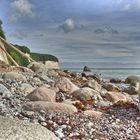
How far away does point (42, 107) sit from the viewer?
11836mm

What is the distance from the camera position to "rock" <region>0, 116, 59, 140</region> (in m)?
6.87

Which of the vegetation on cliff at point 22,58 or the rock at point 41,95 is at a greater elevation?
the vegetation on cliff at point 22,58

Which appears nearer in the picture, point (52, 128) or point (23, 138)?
point (23, 138)

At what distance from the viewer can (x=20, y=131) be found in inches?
278

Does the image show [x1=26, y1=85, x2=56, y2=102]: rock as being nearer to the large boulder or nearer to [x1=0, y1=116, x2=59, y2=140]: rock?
the large boulder

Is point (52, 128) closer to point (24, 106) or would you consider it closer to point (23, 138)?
point (24, 106)

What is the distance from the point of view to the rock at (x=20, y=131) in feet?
22.5

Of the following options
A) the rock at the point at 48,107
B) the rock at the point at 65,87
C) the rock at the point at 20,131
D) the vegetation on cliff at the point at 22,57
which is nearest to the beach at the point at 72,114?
the rock at the point at 48,107

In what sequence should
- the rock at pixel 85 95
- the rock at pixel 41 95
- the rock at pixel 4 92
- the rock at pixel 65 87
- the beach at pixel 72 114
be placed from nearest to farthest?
the beach at pixel 72 114, the rock at pixel 41 95, the rock at pixel 4 92, the rock at pixel 85 95, the rock at pixel 65 87

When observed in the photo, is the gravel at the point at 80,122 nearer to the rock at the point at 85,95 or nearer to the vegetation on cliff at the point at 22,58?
the rock at the point at 85,95

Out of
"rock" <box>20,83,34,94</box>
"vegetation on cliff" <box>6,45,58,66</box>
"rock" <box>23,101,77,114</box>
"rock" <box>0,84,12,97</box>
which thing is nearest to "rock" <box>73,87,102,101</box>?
"rock" <box>20,83,34,94</box>

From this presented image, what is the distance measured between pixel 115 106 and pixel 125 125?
260cm

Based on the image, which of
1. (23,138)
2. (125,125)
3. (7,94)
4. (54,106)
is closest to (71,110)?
(54,106)

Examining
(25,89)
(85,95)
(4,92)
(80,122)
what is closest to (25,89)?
(25,89)
